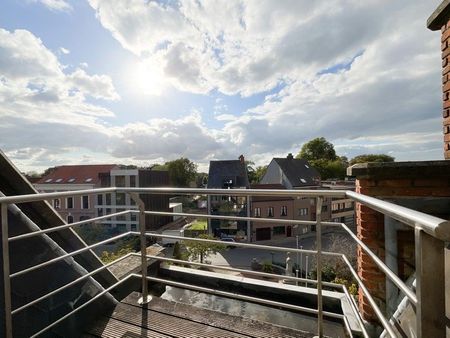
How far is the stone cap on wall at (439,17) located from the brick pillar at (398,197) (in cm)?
141

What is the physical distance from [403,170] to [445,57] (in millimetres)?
1246

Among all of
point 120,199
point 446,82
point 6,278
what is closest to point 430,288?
point 6,278

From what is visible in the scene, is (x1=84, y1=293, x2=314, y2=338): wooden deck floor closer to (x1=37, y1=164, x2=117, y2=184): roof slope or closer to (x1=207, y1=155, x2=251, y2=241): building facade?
(x1=207, y1=155, x2=251, y2=241): building facade

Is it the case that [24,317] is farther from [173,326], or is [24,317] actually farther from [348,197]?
[348,197]

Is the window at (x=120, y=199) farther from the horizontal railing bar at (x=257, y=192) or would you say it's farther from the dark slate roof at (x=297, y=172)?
the horizontal railing bar at (x=257, y=192)

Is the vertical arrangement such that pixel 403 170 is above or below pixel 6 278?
above

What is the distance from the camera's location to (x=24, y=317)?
1514 millimetres

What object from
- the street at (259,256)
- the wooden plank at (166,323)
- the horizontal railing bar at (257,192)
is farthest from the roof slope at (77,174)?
the horizontal railing bar at (257,192)

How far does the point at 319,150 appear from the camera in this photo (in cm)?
3859

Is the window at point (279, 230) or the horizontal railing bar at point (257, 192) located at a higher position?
the horizontal railing bar at point (257, 192)

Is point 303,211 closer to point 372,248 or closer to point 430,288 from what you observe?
point 372,248

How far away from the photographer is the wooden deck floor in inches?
64.4

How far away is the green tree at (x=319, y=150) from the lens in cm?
3859

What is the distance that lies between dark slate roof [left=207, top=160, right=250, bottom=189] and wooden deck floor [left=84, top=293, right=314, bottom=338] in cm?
1962
